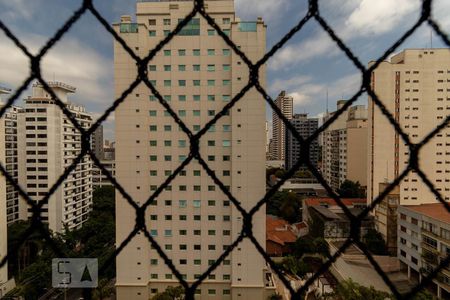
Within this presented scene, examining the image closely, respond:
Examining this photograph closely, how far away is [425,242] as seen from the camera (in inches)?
179

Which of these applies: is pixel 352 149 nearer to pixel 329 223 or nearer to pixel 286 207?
pixel 286 207

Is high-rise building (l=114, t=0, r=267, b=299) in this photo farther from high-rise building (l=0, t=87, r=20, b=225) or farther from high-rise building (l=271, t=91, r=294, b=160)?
high-rise building (l=271, t=91, r=294, b=160)

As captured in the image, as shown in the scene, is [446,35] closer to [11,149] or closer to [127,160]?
[127,160]

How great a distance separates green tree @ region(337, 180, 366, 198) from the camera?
34.5ft

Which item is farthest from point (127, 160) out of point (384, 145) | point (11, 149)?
point (384, 145)

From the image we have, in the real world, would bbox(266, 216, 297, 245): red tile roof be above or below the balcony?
below

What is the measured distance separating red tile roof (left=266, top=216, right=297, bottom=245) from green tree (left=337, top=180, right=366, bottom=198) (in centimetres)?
423

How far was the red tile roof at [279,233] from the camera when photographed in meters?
6.62

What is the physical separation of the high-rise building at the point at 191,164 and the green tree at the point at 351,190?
24.8 feet

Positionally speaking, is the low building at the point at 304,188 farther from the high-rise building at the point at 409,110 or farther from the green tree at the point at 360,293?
the green tree at the point at 360,293

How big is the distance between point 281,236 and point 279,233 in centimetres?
14

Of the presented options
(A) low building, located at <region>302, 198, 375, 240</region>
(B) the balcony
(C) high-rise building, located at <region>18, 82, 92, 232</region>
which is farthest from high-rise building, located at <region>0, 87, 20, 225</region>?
(A) low building, located at <region>302, 198, 375, 240</region>

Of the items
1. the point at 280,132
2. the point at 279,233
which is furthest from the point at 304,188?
the point at 280,132

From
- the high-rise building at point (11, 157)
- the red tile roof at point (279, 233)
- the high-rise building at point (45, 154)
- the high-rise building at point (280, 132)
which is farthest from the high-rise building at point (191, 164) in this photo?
the high-rise building at point (280, 132)
